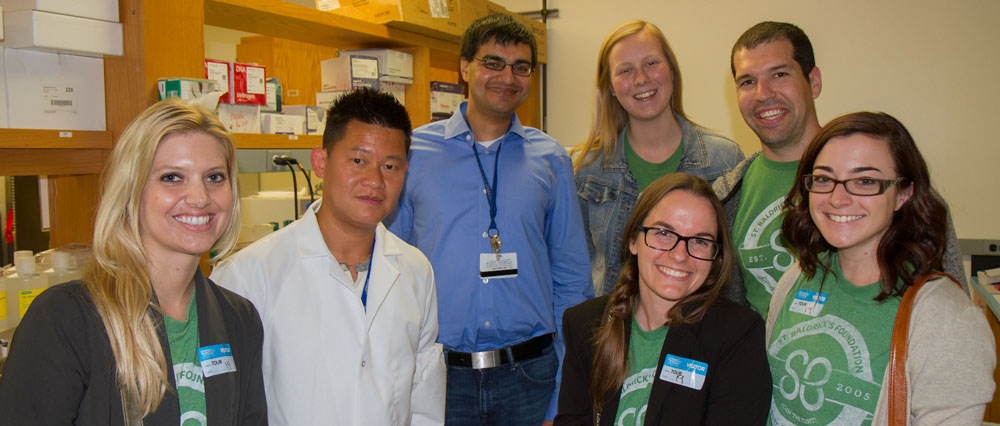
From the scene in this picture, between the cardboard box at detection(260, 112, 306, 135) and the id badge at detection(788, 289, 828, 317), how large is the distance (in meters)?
2.32

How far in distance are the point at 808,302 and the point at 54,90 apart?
2391 mm

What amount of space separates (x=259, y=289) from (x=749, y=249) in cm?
142

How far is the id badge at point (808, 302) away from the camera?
60.2 inches

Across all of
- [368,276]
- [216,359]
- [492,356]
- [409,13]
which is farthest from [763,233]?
[409,13]

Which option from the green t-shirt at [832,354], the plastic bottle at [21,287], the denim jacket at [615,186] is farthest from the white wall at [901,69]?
the plastic bottle at [21,287]

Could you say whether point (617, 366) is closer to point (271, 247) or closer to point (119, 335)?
point (271, 247)

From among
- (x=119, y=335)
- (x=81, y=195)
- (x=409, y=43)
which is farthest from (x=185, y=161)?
(x=409, y=43)

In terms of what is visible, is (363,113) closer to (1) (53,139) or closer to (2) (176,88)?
(2) (176,88)

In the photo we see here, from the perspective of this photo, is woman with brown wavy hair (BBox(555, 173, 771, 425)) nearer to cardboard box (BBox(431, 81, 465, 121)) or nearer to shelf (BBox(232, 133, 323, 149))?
shelf (BBox(232, 133, 323, 149))

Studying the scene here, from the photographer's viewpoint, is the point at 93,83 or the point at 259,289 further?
the point at 93,83

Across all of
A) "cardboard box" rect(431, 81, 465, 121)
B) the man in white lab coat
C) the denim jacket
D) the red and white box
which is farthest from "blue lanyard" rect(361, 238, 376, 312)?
"cardboard box" rect(431, 81, 465, 121)

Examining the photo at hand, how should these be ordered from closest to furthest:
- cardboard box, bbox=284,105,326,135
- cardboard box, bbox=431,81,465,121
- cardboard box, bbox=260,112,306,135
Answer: cardboard box, bbox=260,112,306,135, cardboard box, bbox=284,105,326,135, cardboard box, bbox=431,81,465,121

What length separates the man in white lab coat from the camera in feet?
5.48

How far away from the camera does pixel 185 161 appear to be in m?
1.42
